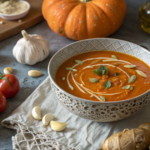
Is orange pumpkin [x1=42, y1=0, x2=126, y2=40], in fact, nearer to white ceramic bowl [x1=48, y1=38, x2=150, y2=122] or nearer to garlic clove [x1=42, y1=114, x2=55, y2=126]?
white ceramic bowl [x1=48, y1=38, x2=150, y2=122]

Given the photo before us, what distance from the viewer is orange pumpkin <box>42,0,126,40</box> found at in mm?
2113

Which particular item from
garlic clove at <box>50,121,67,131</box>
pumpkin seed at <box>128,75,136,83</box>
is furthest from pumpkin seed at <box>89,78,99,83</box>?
garlic clove at <box>50,121,67,131</box>

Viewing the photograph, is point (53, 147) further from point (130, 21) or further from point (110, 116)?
point (130, 21)

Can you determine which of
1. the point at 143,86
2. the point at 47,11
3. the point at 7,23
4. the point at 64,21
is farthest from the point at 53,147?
the point at 7,23

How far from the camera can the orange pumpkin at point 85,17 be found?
2113 mm

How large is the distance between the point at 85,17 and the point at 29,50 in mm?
613

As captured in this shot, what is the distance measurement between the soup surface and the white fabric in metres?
0.19

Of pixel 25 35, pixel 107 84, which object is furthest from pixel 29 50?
pixel 107 84

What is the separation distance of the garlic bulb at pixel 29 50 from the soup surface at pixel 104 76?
0.36 m

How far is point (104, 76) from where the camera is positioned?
1.52 metres

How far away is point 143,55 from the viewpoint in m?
1.71

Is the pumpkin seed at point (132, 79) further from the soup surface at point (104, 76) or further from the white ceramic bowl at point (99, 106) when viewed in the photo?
the white ceramic bowl at point (99, 106)

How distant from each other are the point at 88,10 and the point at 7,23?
935 mm

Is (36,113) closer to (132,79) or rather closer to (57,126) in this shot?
(57,126)
